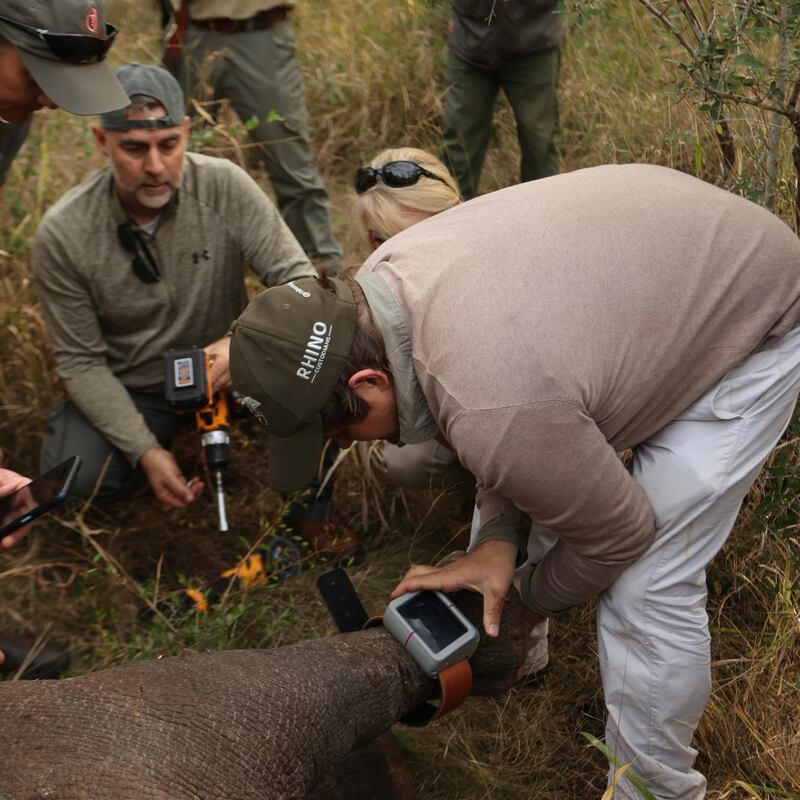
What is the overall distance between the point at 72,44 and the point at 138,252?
3.27 ft

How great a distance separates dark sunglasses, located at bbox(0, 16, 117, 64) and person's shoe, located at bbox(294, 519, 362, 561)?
1.74 metres

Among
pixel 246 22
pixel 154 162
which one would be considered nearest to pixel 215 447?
pixel 154 162

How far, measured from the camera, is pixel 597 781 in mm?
2721

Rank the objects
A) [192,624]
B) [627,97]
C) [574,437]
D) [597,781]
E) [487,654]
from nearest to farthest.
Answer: [574,437]
[487,654]
[597,781]
[192,624]
[627,97]

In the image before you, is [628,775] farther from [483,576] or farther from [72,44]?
[72,44]

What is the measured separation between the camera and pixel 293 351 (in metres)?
2.01

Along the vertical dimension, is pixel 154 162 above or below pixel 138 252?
above

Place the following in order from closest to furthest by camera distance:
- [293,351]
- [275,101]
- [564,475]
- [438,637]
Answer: [564,475]
[293,351]
[438,637]
[275,101]

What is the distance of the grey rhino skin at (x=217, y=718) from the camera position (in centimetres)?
188

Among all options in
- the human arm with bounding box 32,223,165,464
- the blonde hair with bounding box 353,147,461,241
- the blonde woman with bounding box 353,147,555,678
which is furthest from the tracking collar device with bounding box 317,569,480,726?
the human arm with bounding box 32,223,165,464

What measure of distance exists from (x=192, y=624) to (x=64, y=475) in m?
→ 0.70

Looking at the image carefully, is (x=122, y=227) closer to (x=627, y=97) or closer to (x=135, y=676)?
(x=135, y=676)

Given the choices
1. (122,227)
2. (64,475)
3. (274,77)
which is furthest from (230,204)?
(64,475)

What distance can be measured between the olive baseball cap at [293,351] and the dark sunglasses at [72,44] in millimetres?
1137
